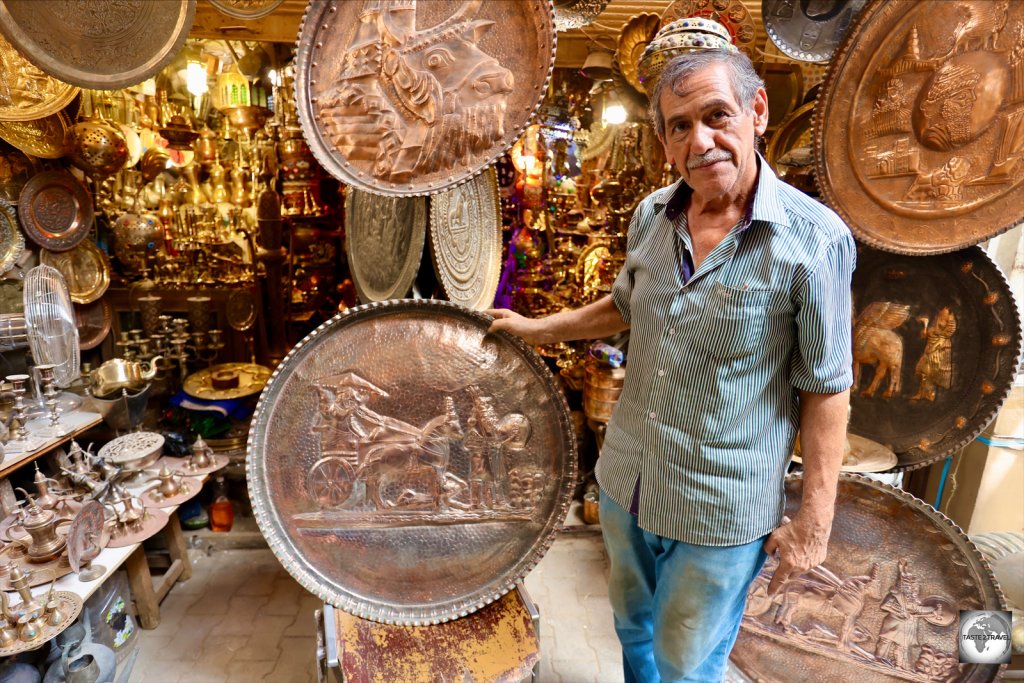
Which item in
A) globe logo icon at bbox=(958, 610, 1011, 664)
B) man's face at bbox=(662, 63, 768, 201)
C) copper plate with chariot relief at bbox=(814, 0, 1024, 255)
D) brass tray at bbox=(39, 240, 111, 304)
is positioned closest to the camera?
man's face at bbox=(662, 63, 768, 201)

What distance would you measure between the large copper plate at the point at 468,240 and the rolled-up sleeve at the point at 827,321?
4.45 ft

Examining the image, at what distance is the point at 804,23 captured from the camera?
2242mm

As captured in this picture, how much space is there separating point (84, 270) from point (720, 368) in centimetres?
381

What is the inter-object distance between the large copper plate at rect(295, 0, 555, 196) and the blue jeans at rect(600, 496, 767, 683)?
3.73 ft

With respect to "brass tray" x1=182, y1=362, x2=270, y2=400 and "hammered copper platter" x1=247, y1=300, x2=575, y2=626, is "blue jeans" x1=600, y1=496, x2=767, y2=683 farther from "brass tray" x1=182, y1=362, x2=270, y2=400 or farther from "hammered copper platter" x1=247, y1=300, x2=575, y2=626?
"brass tray" x1=182, y1=362, x2=270, y2=400

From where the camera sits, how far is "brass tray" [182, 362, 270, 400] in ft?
10.6

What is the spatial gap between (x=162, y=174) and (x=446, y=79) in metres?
3.88

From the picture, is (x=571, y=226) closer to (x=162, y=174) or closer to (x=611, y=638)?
(x=611, y=638)

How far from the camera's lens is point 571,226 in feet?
12.2

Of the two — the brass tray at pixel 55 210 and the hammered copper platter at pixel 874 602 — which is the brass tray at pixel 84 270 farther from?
the hammered copper platter at pixel 874 602

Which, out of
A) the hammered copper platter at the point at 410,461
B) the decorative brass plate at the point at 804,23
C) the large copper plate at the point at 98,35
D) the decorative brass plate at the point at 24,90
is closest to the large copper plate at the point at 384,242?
the hammered copper platter at the point at 410,461

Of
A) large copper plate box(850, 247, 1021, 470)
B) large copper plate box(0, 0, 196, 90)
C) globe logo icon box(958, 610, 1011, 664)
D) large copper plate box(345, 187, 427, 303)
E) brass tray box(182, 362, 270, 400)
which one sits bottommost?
globe logo icon box(958, 610, 1011, 664)

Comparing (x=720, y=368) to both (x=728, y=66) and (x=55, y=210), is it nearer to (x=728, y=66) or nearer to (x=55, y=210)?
(x=728, y=66)

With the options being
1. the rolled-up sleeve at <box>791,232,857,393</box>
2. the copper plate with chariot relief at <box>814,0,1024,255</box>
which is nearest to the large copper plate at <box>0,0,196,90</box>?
the rolled-up sleeve at <box>791,232,857,393</box>
